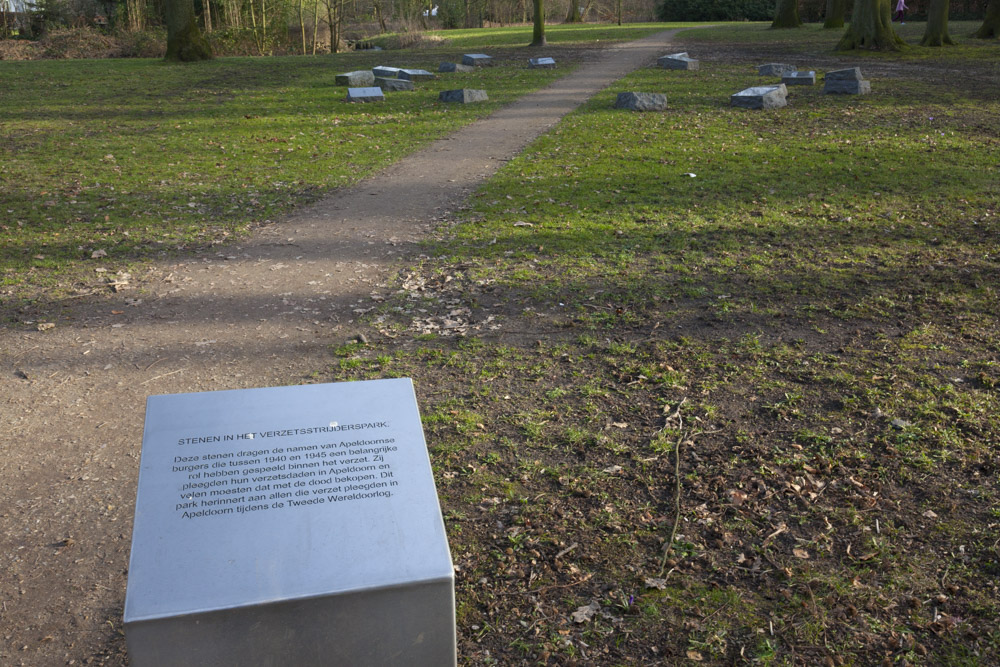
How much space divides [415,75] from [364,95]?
3.84 meters

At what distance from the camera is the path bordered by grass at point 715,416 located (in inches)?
133

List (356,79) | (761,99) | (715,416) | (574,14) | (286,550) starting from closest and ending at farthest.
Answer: (286,550), (715,416), (761,99), (356,79), (574,14)

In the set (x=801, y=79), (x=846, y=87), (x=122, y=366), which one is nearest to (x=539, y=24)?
(x=801, y=79)

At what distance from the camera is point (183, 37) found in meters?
22.9

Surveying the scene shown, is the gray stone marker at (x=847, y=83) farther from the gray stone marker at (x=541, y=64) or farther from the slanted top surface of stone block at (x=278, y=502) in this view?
the slanted top surface of stone block at (x=278, y=502)

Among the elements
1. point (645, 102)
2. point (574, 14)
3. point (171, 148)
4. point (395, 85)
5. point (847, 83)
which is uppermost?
point (574, 14)

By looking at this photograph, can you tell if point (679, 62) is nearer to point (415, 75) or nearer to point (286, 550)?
point (415, 75)

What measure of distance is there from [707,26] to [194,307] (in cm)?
3934

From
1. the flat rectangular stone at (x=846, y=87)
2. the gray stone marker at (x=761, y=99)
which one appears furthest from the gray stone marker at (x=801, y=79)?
the gray stone marker at (x=761, y=99)

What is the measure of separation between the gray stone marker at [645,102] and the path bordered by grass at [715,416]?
21.7ft

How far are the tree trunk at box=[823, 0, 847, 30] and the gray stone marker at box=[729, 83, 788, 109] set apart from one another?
19.2 meters

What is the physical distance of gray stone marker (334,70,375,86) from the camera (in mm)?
19141

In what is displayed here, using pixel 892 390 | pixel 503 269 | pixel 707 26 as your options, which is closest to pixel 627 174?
pixel 503 269

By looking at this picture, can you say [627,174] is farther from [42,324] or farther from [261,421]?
[261,421]
